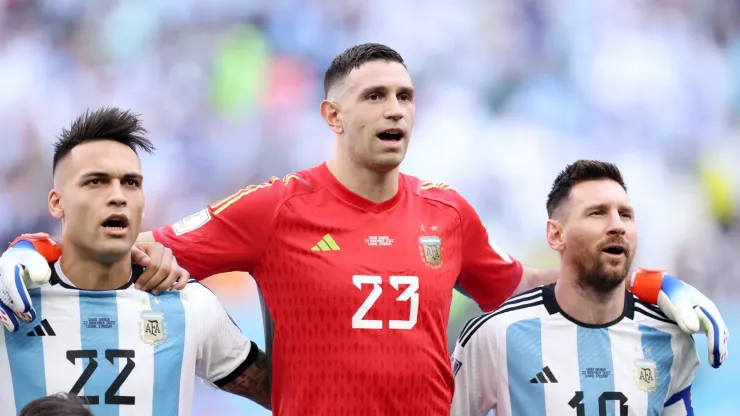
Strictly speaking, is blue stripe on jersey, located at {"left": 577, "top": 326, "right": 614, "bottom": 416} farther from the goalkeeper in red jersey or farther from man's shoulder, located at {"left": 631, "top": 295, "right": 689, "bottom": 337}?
the goalkeeper in red jersey

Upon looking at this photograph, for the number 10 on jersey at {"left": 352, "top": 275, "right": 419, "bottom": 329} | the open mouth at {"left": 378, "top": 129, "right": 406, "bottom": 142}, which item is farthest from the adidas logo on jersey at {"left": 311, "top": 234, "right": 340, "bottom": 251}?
the open mouth at {"left": 378, "top": 129, "right": 406, "bottom": 142}

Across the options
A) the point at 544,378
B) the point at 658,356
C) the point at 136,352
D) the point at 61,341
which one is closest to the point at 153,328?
the point at 136,352

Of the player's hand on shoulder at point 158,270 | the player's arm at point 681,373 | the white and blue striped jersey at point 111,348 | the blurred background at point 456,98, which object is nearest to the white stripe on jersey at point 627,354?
the player's arm at point 681,373

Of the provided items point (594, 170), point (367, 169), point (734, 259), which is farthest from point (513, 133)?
point (367, 169)

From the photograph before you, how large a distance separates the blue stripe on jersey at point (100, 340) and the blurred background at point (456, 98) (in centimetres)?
358

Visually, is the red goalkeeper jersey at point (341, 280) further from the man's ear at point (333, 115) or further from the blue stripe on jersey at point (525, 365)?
the blue stripe on jersey at point (525, 365)

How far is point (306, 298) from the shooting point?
358cm

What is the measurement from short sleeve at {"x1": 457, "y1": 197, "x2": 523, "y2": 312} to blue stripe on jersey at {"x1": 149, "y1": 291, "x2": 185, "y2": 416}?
1.17 meters

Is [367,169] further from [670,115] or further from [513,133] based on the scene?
[670,115]

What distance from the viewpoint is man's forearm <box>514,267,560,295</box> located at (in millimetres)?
4148

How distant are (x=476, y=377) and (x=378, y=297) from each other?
25.6 inches

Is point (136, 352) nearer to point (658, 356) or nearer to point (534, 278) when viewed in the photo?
point (534, 278)

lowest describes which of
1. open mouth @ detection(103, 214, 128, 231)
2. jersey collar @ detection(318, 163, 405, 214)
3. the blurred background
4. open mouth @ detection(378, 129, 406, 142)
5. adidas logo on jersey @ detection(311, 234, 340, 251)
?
adidas logo on jersey @ detection(311, 234, 340, 251)

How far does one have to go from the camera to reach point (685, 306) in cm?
379
